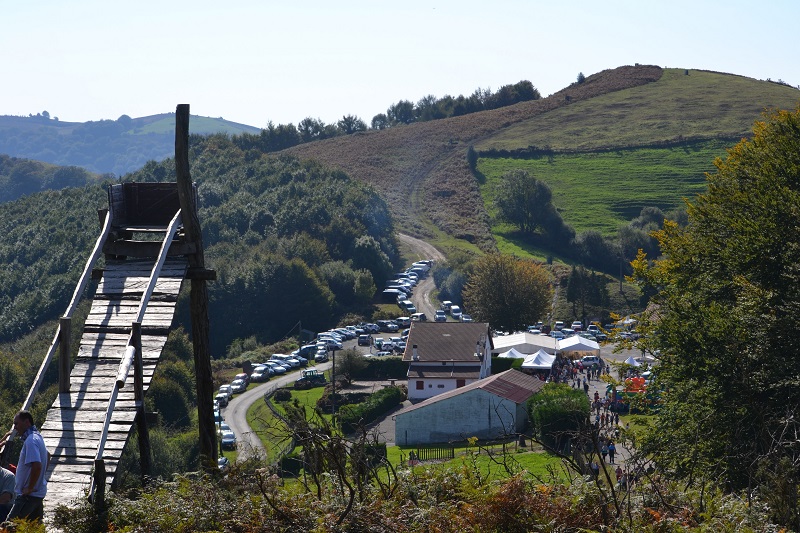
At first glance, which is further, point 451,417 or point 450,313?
point 450,313

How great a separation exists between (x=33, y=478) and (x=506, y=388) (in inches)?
1374

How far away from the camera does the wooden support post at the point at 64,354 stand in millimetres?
8733

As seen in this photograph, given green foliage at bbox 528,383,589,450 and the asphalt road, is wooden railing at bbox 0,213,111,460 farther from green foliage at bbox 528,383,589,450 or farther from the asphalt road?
the asphalt road

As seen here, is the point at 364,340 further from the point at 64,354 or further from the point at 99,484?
the point at 99,484

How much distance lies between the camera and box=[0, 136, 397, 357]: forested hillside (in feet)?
239

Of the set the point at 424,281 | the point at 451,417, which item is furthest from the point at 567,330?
the point at 451,417

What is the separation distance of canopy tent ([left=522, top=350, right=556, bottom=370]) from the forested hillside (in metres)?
24.8

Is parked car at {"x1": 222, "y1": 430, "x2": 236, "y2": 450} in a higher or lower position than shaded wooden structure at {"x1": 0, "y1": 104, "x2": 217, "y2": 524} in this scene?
lower

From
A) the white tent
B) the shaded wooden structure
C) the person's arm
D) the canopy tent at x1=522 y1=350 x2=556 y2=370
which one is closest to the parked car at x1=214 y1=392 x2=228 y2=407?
the canopy tent at x1=522 y1=350 x2=556 y2=370

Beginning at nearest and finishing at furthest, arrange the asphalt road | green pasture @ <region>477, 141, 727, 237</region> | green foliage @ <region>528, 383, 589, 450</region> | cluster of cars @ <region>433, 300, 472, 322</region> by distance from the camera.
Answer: green foliage @ <region>528, 383, 589, 450</region> < the asphalt road < cluster of cars @ <region>433, 300, 472, 322</region> < green pasture @ <region>477, 141, 727, 237</region>

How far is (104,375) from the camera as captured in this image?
358 inches

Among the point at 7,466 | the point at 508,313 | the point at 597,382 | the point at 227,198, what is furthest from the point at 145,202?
the point at 227,198

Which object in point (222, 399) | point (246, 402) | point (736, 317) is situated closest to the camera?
point (736, 317)

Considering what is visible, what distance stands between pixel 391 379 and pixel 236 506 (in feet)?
157
